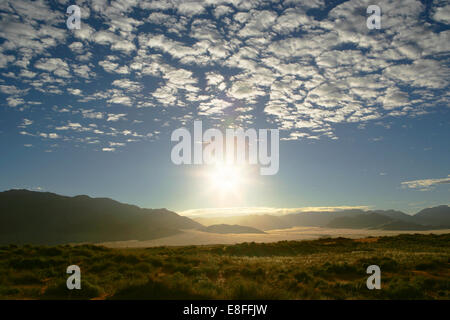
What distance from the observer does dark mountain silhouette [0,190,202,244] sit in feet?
364

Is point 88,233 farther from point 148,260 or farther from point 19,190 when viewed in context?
point 148,260

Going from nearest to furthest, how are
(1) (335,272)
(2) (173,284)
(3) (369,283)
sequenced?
(2) (173,284) < (3) (369,283) < (1) (335,272)

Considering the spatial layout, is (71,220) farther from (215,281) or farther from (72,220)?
(215,281)

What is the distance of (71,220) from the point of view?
12588 centimetres

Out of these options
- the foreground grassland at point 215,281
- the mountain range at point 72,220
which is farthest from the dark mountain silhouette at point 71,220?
the foreground grassland at point 215,281

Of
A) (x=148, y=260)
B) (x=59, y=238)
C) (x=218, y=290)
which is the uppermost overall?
(x=218, y=290)

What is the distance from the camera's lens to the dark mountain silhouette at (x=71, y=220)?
11106 cm

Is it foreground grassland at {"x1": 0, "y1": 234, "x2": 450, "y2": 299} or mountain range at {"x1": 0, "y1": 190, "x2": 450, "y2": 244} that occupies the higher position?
foreground grassland at {"x1": 0, "y1": 234, "x2": 450, "y2": 299}

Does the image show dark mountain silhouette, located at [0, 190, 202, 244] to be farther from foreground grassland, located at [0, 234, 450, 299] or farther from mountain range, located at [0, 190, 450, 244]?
foreground grassland, located at [0, 234, 450, 299]

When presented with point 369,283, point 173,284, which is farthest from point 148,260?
point 369,283

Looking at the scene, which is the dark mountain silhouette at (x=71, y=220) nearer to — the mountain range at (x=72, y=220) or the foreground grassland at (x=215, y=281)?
the mountain range at (x=72, y=220)

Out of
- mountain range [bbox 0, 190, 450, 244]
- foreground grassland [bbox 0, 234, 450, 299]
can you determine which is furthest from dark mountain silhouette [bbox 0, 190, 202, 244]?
foreground grassland [bbox 0, 234, 450, 299]
